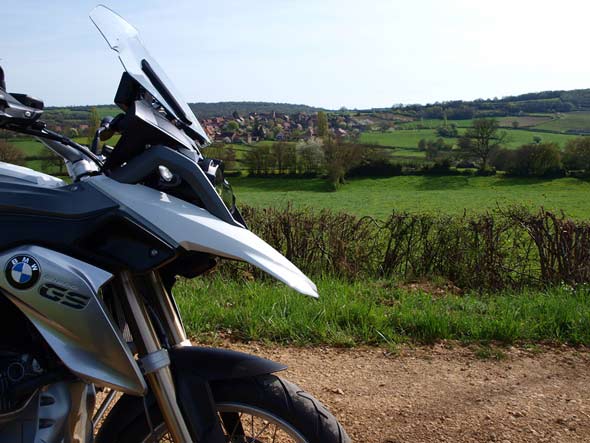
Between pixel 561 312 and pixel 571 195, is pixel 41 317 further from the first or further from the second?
pixel 571 195

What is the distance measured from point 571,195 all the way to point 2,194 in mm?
50397

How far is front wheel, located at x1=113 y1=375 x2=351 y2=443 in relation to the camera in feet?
6.18

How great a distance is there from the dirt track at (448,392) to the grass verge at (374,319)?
164mm

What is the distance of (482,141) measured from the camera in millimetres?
59906

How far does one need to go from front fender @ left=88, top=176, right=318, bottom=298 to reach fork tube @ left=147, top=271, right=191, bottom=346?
314mm

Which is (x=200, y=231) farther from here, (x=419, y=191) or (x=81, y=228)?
(x=419, y=191)

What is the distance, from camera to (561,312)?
180 inches

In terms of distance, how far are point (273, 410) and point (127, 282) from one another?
63 centimetres

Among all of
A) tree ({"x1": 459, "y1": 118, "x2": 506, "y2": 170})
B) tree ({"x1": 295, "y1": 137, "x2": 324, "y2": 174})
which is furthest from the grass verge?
tree ({"x1": 459, "y1": 118, "x2": 506, "y2": 170})

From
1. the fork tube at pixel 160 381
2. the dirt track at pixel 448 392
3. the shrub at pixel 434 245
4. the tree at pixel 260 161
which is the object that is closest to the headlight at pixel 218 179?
the fork tube at pixel 160 381

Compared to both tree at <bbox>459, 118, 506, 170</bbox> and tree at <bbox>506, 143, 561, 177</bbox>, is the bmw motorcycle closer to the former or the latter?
tree at <bbox>506, 143, 561, 177</bbox>

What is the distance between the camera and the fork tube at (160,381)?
1.83 m

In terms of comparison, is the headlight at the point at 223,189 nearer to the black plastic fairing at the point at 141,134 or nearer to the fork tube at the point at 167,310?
the black plastic fairing at the point at 141,134

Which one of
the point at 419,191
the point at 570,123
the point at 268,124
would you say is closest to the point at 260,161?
the point at 419,191
